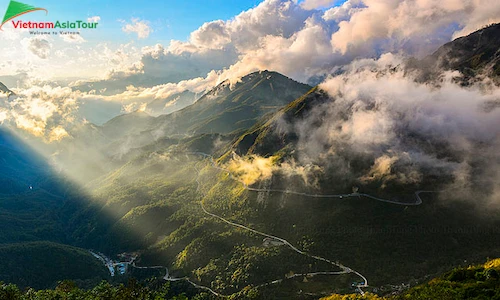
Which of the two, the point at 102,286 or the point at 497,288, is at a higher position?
the point at 102,286

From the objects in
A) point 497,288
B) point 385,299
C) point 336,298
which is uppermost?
point 497,288

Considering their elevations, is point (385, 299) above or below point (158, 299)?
below

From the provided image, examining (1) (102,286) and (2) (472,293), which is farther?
(2) (472,293)

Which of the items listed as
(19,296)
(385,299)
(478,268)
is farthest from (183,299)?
(478,268)

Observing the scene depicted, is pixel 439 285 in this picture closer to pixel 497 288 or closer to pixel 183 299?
pixel 497 288

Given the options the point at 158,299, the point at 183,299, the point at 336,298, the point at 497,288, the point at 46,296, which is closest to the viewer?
the point at 158,299

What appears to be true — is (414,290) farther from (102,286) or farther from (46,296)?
(46,296)

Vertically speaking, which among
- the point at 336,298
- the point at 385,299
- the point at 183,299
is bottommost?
the point at 336,298

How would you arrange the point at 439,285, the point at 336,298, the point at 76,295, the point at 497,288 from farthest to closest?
the point at 336,298 → the point at 439,285 → the point at 497,288 → the point at 76,295

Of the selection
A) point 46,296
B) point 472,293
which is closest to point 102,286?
point 46,296
